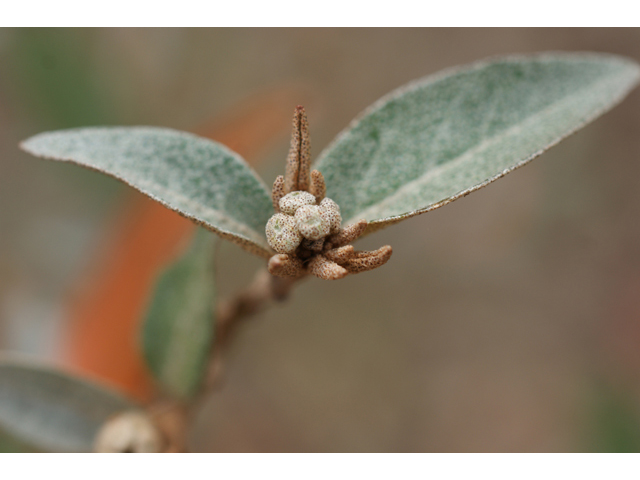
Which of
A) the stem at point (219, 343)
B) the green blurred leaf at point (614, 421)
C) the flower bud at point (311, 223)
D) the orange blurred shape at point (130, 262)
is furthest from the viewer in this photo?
the green blurred leaf at point (614, 421)

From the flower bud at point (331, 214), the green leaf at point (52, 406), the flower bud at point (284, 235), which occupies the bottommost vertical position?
the green leaf at point (52, 406)

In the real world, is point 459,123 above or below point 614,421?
above

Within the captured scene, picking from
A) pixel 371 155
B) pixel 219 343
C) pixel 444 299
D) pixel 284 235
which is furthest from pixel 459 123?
pixel 444 299

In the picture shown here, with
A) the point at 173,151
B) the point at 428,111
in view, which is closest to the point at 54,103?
the point at 173,151

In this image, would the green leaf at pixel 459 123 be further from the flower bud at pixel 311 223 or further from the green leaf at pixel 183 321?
the green leaf at pixel 183 321

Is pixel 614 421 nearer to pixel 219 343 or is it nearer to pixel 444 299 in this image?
pixel 444 299

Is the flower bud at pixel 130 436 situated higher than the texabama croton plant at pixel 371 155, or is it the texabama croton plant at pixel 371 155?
the texabama croton plant at pixel 371 155

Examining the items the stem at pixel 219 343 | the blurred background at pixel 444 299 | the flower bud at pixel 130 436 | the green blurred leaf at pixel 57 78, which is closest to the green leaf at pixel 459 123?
the stem at pixel 219 343

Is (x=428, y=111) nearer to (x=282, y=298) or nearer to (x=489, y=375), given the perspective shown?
(x=282, y=298)
